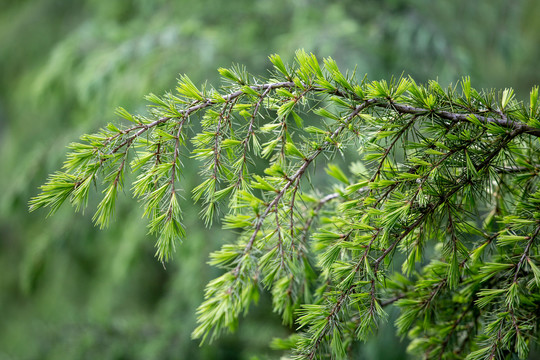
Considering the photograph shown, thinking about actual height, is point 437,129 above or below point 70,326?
above

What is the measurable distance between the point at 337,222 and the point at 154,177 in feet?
1.51

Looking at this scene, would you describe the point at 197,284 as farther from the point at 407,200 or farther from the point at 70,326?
the point at 407,200

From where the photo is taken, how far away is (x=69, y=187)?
84cm

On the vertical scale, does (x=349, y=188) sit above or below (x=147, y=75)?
below

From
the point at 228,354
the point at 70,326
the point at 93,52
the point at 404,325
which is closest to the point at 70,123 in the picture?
the point at 93,52

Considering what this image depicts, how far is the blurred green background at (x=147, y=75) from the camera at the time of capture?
8.38 feet

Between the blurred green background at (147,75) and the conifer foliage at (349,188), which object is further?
the blurred green background at (147,75)

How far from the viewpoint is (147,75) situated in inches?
106

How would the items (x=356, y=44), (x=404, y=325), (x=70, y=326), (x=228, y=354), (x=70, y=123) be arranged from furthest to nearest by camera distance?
1. (x=70, y=123)
2. (x=228, y=354)
3. (x=70, y=326)
4. (x=356, y=44)
5. (x=404, y=325)

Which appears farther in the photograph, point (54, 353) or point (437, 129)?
point (54, 353)

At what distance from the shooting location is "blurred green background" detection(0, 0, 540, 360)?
8.38ft

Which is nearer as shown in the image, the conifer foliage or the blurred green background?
the conifer foliage

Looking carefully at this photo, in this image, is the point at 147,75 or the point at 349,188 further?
the point at 147,75

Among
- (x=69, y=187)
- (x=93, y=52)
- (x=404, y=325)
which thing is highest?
(x=93, y=52)
